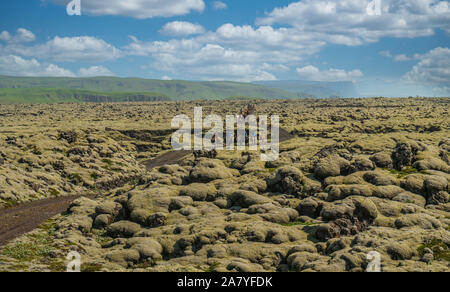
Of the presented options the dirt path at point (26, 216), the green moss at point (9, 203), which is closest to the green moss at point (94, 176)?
the dirt path at point (26, 216)

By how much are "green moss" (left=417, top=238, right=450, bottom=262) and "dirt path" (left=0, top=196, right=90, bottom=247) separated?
49.9 meters

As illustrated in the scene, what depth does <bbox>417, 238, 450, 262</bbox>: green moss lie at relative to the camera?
A: 3412cm

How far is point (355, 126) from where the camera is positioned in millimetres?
170500

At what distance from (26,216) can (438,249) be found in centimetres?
6202

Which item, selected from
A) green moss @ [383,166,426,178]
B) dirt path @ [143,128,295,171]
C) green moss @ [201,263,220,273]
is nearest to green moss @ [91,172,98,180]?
dirt path @ [143,128,295,171]

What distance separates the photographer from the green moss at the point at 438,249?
3412 cm

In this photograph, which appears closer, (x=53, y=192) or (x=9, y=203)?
(x=9, y=203)

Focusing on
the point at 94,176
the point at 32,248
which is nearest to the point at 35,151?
the point at 94,176

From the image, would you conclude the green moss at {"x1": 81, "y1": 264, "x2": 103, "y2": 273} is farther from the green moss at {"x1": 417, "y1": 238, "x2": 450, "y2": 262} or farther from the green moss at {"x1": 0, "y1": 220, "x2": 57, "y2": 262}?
the green moss at {"x1": 417, "y1": 238, "x2": 450, "y2": 262}

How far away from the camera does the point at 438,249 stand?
3531 centimetres

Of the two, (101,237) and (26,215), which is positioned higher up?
(101,237)

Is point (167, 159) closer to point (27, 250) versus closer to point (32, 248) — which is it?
point (32, 248)
